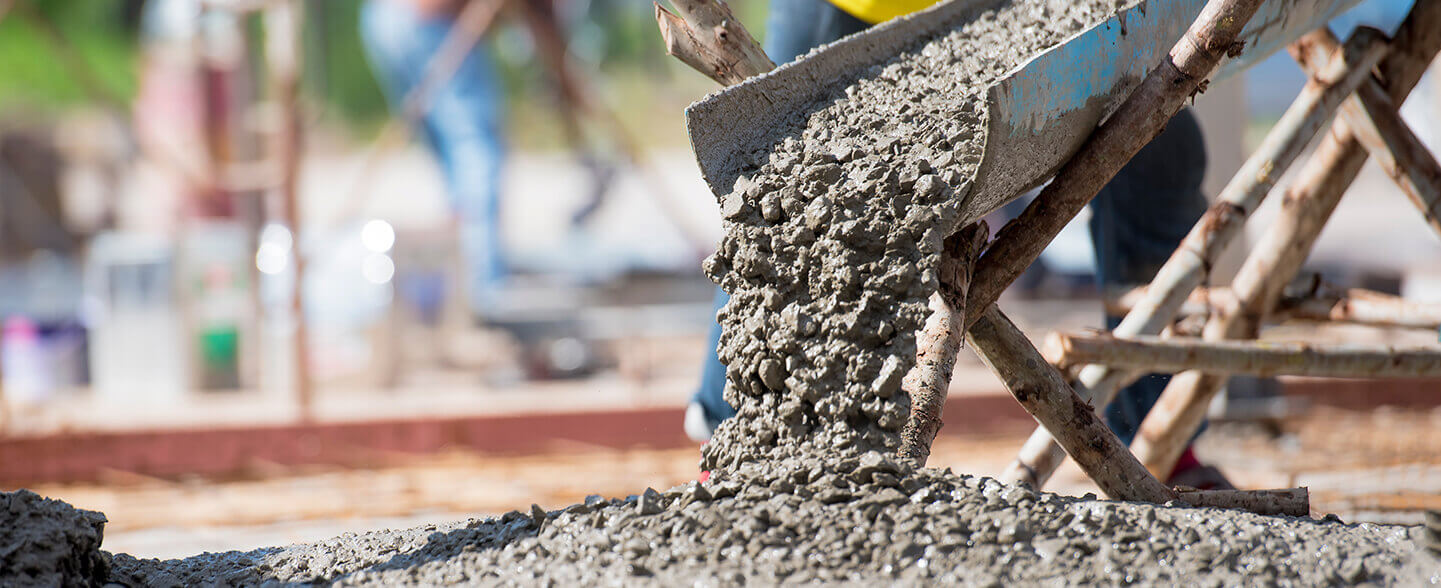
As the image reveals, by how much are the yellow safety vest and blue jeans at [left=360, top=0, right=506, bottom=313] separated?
4725mm

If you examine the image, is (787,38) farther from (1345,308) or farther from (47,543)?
(47,543)

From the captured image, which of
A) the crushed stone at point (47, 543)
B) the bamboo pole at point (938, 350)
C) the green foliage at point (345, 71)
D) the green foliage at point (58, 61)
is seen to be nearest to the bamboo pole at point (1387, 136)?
the bamboo pole at point (938, 350)

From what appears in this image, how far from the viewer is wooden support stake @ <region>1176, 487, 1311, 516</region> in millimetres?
1631

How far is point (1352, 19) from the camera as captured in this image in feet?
9.72

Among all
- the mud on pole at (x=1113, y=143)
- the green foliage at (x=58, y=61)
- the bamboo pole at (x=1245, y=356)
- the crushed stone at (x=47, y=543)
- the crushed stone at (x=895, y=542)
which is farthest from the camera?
the green foliage at (x=58, y=61)

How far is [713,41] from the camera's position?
1.75 m

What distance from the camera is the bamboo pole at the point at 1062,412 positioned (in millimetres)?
1671

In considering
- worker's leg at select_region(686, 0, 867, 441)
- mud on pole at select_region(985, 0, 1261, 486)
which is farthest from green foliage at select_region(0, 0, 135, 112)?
mud on pole at select_region(985, 0, 1261, 486)

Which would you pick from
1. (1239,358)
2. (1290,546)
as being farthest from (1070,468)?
(1290,546)

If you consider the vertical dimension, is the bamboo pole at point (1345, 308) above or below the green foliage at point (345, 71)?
below

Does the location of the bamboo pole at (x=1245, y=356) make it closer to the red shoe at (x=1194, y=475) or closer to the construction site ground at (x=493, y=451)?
the red shoe at (x=1194, y=475)

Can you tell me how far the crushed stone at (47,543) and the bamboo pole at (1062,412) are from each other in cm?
113

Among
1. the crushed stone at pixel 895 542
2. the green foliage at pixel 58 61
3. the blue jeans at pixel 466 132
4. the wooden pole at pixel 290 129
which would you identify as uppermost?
the green foliage at pixel 58 61

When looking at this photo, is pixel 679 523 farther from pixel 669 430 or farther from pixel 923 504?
pixel 669 430
